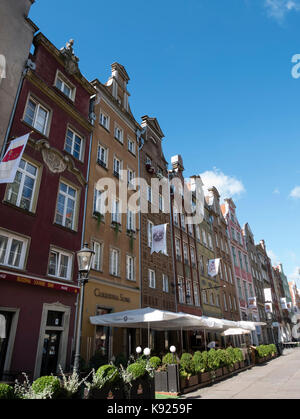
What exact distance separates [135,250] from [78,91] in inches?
423

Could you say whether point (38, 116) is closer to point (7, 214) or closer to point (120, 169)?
point (7, 214)

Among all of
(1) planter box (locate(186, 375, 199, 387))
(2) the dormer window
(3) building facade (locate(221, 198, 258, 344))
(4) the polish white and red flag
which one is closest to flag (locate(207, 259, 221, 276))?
(3) building facade (locate(221, 198, 258, 344))

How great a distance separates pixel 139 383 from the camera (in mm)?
8289

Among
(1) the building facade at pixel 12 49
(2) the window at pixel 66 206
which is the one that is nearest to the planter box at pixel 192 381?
(2) the window at pixel 66 206

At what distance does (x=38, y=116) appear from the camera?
14.5 m

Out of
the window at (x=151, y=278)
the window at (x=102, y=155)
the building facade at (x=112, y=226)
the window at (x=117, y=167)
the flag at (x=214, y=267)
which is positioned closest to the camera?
the building facade at (x=112, y=226)

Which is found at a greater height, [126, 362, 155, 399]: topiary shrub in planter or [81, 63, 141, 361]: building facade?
[81, 63, 141, 361]: building facade

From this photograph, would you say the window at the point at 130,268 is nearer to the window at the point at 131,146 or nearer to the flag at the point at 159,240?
→ the flag at the point at 159,240

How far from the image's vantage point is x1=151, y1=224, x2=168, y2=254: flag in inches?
728

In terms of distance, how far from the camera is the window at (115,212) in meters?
18.1

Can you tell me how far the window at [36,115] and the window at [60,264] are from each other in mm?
6090

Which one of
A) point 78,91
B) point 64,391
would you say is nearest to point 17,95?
point 78,91

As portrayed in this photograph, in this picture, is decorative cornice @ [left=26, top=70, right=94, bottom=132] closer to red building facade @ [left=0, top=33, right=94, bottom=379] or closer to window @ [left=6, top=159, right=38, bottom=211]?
red building facade @ [left=0, top=33, right=94, bottom=379]

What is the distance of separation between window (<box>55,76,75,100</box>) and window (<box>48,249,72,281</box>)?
31.0 ft
